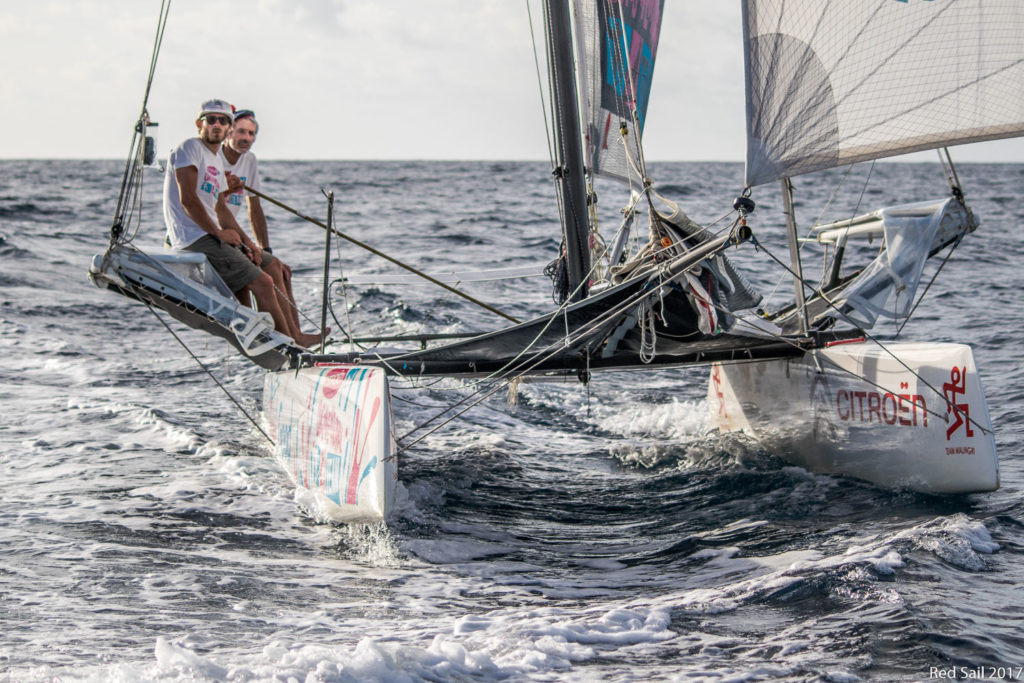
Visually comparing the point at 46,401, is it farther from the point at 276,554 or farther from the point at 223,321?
the point at 276,554

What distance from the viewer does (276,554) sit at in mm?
4066

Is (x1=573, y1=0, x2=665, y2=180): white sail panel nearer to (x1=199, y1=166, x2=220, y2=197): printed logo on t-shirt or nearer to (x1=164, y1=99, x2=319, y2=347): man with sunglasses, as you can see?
(x1=164, y1=99, x2=319, y2=347): man with sunglasses

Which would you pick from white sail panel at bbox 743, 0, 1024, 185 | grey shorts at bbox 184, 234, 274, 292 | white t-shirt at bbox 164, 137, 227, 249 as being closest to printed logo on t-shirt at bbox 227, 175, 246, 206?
white t-shirt at bbox 164, 137, 227, 249

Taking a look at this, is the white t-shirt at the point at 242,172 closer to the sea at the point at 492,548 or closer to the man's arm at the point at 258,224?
the man's arm at the point at 258,224

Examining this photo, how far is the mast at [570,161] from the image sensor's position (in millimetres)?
5375

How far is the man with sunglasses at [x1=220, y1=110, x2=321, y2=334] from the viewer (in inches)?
198

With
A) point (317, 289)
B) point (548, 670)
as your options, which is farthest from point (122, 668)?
point (317, 289)

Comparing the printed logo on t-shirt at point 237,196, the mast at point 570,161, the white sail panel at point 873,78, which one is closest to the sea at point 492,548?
the white sail panel at point 873,78

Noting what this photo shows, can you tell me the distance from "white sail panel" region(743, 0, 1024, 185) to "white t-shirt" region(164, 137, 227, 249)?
8.17 ft

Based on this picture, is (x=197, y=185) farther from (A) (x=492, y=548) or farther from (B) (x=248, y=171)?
(A) (x=492, y=548)

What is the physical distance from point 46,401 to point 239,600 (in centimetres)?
383

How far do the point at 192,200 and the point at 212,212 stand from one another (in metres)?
0.19

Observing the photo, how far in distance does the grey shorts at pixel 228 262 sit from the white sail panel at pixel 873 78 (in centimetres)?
242

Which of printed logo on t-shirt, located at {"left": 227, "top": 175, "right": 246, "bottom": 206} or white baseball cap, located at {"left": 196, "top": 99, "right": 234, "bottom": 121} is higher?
white baseball cap, located at {"left": 196, "top": 99, "right": 234, "bottom": 121}
